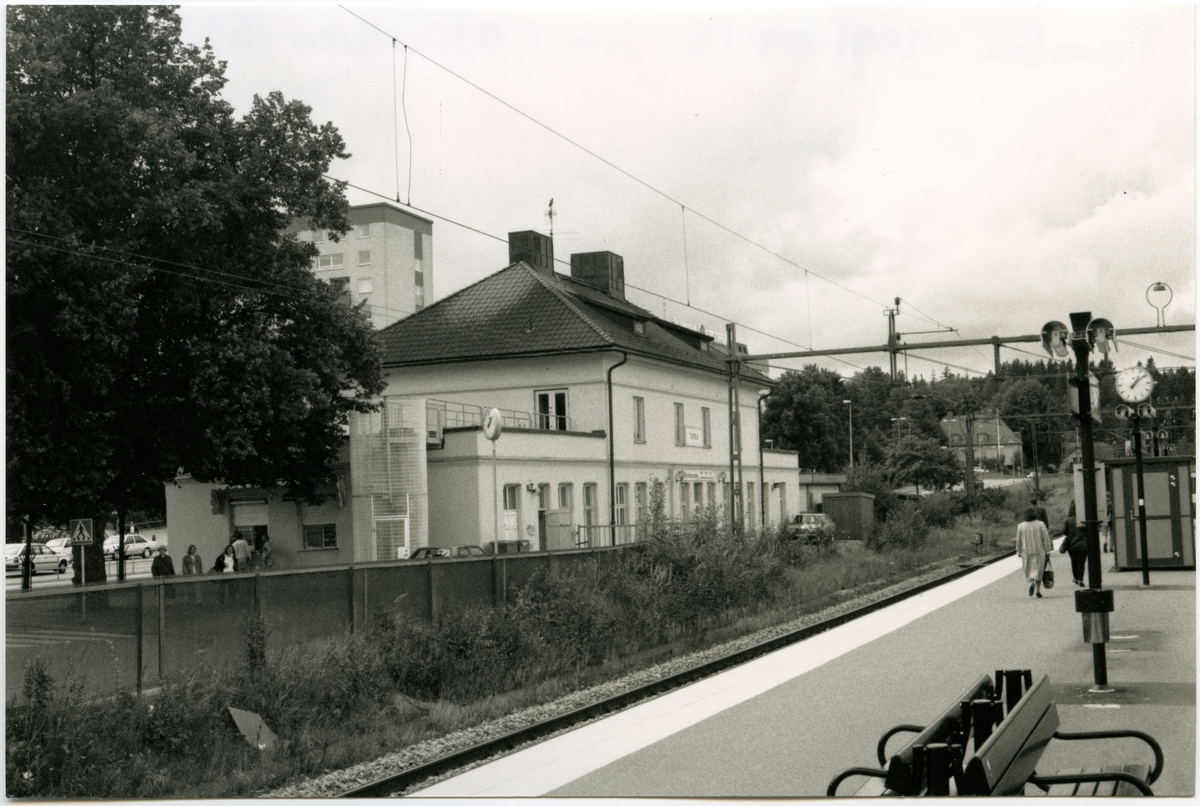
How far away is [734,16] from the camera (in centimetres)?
988

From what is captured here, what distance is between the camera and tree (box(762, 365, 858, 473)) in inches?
A: 4048

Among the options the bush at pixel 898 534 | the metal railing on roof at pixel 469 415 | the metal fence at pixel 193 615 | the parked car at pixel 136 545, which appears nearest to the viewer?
the metal fence at pixel 193 615

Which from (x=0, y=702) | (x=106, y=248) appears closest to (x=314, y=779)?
(x=0, y=702)

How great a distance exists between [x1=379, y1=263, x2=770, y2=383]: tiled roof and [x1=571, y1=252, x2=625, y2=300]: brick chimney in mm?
5608

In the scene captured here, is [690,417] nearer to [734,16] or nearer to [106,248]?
[106,248]

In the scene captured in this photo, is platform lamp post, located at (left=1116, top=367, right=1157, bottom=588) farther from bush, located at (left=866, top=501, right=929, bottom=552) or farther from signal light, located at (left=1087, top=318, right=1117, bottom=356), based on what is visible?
bush, located at (left=866, top=501, right=929, bottom=552)

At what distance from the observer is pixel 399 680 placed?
15344mm

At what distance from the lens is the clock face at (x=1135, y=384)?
2002 centimetres

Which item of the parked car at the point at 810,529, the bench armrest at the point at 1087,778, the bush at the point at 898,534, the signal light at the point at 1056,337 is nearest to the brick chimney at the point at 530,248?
the parked car at the point at 810,529

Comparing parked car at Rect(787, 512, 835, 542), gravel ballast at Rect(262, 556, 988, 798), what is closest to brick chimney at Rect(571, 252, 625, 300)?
parked car at Rect(787, 512, 835, 542)

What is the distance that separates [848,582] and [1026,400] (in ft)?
33.5

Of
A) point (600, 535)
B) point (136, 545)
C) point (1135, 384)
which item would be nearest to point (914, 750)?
point (1135, 384)

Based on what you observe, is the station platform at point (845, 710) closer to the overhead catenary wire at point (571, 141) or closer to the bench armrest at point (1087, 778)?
the bench armrest at point (1087, 778)

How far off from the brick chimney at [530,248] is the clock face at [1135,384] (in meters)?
31.3
